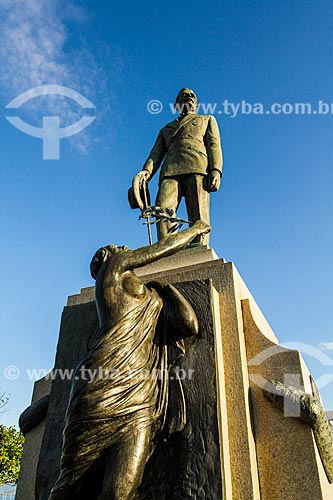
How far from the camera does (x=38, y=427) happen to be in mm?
4457

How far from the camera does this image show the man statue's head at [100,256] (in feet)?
12.7

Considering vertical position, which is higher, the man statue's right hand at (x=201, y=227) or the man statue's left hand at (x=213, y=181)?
the man statue's left hand at (x=213, y=181)

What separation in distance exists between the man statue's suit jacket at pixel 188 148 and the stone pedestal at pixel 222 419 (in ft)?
6.72

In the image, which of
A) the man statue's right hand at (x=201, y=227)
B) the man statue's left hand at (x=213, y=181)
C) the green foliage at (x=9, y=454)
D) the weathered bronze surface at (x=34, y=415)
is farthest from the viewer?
the green foliage at (x=9, y=454)

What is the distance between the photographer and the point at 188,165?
235 inches

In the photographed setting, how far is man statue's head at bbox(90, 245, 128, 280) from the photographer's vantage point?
153 inches

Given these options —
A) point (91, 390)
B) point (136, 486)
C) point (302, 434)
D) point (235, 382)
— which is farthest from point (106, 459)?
→ point (302, 434)

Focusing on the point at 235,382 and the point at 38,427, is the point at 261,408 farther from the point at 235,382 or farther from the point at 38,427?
the point at 38,427

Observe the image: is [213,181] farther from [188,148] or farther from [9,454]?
[9,454]

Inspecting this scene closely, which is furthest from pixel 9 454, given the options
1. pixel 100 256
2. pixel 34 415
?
pixel 100 256

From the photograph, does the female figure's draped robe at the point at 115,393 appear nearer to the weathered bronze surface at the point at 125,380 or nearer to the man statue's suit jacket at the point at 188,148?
the weathered bronze surface at the point at 125,380

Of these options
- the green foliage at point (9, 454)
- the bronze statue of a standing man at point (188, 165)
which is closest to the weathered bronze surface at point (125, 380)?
the bronze statue of a standing man at point (188, 165)

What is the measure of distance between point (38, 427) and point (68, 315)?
1173 millimetres

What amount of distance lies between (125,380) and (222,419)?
0.81 meters
